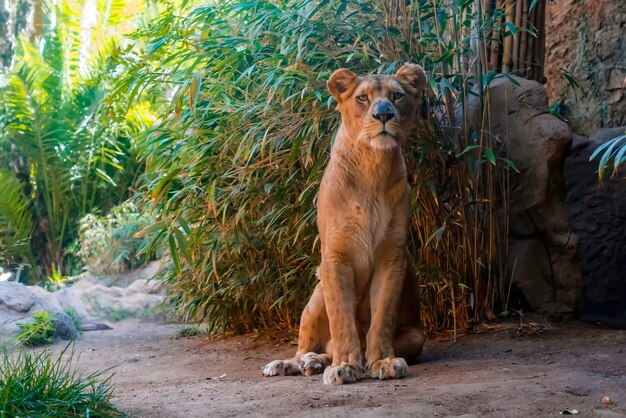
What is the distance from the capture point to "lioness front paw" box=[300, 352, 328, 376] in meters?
4.51

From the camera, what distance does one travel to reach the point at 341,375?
409 cm

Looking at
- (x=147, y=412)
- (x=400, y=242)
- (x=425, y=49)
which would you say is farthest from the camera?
(x=425, y=49)

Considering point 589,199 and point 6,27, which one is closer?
point 589,199

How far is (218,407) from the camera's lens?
3.63 m

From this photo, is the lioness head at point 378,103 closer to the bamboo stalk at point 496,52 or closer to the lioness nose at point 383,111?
the lioness nose at point 383,111

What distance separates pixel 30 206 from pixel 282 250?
7.72 meters

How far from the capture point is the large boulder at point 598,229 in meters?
5.80

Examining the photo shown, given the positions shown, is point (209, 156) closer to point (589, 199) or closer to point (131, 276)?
point (589, 199)

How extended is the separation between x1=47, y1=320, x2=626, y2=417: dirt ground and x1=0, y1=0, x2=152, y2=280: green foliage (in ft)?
20.7

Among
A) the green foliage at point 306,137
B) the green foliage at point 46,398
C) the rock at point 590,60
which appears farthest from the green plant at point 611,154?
the green foliage at point 46,398

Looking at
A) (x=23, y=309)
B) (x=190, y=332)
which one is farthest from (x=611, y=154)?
(x=23, y=309)

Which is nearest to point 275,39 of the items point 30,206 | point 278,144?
point 278,144

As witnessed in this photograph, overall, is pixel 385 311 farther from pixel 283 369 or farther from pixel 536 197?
pixel 536 197

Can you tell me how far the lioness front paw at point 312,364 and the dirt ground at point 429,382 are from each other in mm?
106
